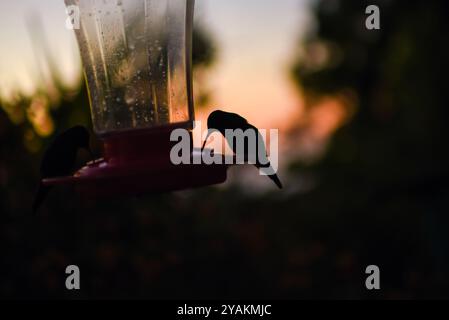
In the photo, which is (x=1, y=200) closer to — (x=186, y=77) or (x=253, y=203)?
(x=186, y=77)

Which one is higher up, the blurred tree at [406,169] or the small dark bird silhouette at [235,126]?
the small dark bird silhouette at [235,126]

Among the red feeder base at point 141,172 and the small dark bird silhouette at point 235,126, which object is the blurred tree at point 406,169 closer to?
the small dark bird silhouette at point 235,126

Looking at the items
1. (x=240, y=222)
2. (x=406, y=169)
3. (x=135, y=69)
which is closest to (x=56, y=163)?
(x=135, y=69)

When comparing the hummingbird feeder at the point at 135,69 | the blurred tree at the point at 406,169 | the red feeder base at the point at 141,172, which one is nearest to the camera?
the red feeder base at the point at 141,172

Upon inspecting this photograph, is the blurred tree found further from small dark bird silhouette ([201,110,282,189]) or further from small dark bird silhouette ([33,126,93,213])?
small dark bird silhouette ([33,126,93,213])

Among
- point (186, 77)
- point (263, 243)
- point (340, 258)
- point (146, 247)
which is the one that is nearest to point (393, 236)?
point (340, 258)

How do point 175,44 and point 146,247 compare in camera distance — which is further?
point 146,247

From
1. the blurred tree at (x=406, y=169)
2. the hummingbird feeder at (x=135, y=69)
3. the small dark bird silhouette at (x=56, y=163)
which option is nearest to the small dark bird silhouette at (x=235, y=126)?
the hummingbird feeder at (x=135, y=69)
